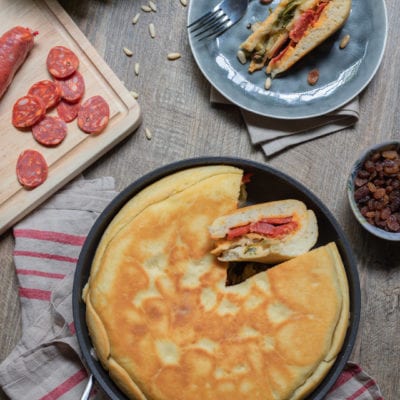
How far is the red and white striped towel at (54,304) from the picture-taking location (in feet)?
9.91

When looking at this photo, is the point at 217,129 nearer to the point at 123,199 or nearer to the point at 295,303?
the point at 123,199

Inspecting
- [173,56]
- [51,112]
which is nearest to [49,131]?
[51,112]

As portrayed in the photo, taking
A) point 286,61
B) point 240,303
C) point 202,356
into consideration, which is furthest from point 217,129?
point 202,356

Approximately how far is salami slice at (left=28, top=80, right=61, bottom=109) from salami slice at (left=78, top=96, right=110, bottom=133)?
13cm

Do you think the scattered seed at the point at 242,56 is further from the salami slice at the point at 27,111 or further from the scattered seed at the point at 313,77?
the salami slice at the point at 27,111

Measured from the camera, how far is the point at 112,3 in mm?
3303

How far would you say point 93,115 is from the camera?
124 inches

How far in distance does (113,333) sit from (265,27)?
61.5 inches

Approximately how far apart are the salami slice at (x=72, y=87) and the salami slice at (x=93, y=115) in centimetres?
5

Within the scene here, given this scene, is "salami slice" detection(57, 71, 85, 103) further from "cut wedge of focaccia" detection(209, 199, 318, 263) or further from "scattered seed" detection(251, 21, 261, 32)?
"cut wedge of focaccia" detection(209, 199, 318, 263)

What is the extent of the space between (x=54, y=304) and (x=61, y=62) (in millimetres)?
1130

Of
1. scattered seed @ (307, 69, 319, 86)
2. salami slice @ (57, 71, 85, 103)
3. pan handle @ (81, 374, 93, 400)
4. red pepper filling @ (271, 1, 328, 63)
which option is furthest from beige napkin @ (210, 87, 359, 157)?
pan handle @ (81, 374, 93, 400)

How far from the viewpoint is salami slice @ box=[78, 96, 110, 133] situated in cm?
314

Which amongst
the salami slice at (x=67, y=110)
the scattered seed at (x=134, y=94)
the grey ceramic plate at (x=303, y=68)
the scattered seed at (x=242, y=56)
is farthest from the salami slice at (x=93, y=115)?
the scattered seed at (x=242, y=56)
